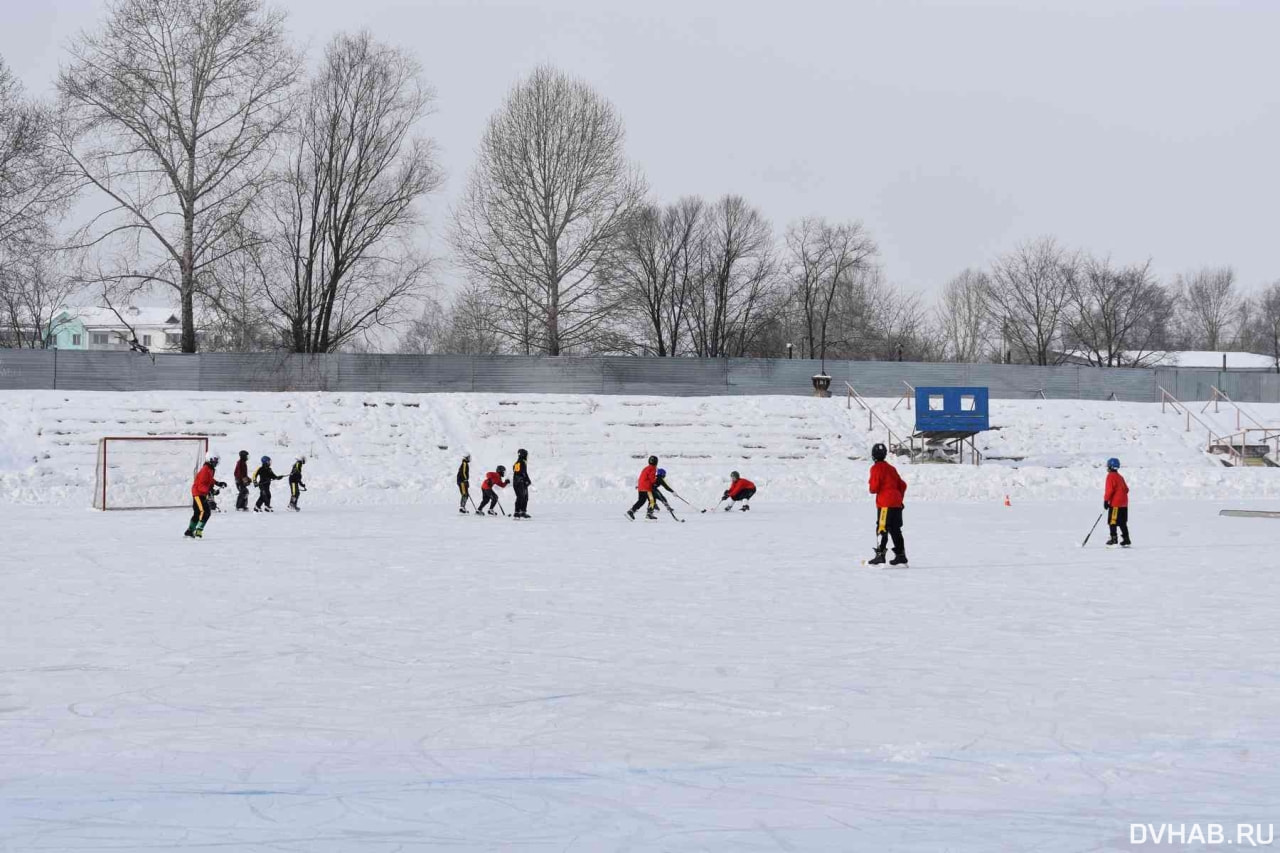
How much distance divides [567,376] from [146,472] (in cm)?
1380

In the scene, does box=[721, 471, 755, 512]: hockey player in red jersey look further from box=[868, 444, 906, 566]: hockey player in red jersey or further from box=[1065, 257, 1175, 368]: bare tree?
box=[1065, 257, 1175, 368]: bare tree

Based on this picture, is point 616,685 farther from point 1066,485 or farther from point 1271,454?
point 1271,454

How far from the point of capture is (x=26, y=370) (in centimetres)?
2934

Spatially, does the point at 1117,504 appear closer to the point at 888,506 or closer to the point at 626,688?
the point at 888,506

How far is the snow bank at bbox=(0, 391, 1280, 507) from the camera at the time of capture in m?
23.9

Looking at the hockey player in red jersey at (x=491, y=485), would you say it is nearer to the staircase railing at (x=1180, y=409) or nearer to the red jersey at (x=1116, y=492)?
the red jersey at (x=1116, y=492)

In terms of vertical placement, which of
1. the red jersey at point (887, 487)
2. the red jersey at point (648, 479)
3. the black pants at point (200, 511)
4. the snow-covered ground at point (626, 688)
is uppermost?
the red jersey at point (887, 487)

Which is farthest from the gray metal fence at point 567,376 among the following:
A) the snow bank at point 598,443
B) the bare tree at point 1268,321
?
the bare tree at point 1268,321

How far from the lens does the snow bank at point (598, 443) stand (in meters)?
23.9

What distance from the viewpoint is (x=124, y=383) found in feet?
98.2

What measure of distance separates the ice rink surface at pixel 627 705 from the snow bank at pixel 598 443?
12.2 metres

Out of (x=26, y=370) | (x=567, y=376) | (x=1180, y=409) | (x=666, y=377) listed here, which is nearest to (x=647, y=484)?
(x=567, y=376)

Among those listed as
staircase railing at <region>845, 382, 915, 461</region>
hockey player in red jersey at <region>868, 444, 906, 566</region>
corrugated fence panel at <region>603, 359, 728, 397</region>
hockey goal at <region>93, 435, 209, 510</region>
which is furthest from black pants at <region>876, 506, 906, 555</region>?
corrugated fence panel at <region>603, 359, 728, 397</region>

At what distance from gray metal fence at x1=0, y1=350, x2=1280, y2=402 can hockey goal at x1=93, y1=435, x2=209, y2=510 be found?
5.57m
